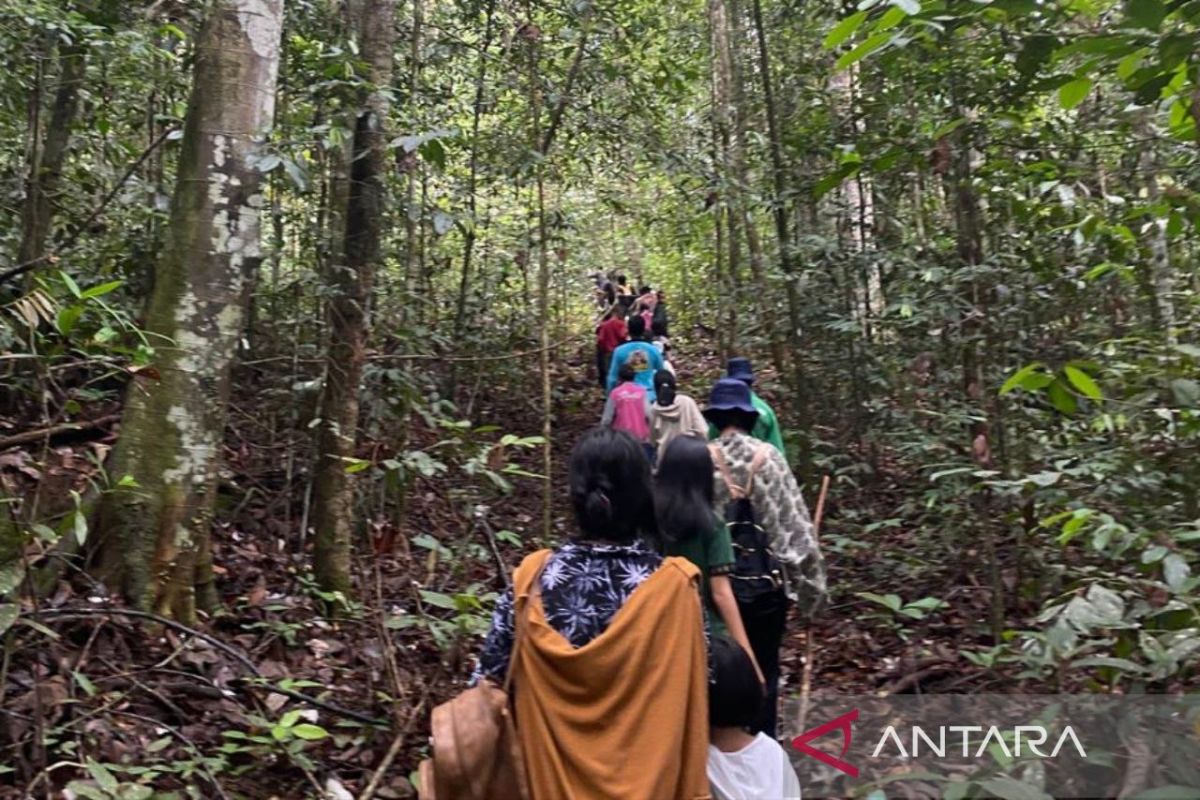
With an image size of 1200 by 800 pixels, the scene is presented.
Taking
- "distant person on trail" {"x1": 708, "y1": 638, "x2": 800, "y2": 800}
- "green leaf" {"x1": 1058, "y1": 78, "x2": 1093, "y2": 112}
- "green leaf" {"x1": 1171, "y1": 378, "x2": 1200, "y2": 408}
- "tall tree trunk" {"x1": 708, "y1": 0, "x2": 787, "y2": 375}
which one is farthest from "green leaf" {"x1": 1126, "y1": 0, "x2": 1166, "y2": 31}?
"tall tree trunk" {"x1": 708, "y1": 0, "x2": 787, "y2": 375}

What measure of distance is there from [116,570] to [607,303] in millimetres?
10311

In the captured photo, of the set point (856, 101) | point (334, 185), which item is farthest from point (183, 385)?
point (856, 101)

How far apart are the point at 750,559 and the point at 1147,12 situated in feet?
7.70

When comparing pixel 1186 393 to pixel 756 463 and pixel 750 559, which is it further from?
pixel 750 559

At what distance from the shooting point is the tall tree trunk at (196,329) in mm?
4398

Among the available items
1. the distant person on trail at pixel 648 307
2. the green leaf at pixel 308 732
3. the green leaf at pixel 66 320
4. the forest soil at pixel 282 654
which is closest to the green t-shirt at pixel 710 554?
the forest soil at pixel 282 654

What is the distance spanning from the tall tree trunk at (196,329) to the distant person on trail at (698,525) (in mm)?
2386

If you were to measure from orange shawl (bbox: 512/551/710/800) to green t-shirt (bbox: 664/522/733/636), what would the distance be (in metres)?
1.03

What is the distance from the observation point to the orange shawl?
2.39 metres

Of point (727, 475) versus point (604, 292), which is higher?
point (604, 292)

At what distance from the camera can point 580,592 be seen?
2.55 m

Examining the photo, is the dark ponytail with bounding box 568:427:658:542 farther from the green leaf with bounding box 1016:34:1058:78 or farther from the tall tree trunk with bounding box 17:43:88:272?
the tall tree trunk with bounding box 17:43:88:272

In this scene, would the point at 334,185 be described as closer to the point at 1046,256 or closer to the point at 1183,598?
the point at 1046,256

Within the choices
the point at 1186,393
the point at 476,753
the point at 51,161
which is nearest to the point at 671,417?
the point at 1186,393
